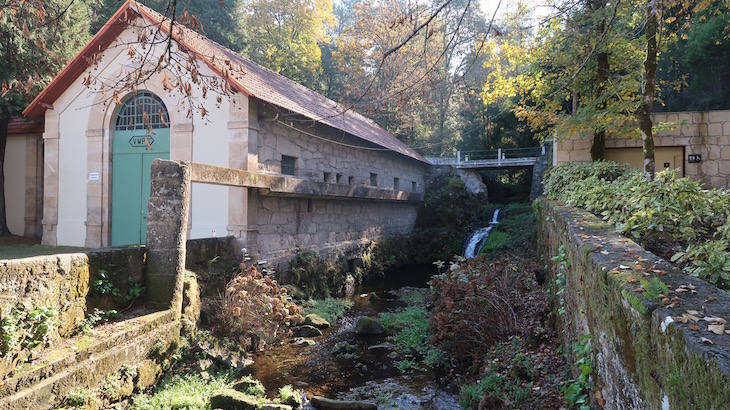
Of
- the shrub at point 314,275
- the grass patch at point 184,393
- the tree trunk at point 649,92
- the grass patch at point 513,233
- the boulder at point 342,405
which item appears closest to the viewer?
the grass patch at point 184,393

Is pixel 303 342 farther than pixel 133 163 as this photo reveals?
No

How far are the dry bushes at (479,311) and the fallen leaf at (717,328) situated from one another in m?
4.95

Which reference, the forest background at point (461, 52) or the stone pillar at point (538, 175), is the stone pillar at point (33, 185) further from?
the stone pillar at point (538, 175)

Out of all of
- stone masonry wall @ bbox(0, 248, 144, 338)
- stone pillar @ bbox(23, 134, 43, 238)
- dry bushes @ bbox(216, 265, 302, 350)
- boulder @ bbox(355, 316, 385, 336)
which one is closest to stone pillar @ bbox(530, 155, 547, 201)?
boulder @ bbox(355, 316, 385, 336)

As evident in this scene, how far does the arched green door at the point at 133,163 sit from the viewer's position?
10.2 m

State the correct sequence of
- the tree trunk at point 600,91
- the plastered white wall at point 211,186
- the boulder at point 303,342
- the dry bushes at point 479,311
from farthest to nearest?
the tree trunk at point 600,91
the plastered white wall at point 211,186
the boulder at point 303,342
the dry bushes at point 479,311

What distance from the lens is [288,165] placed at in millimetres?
10734

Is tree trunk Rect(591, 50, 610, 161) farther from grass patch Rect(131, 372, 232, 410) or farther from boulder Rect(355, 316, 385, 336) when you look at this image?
grass patch Rect(131, 372, 232, 410)

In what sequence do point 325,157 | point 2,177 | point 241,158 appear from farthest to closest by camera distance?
point 2,177, point 325,157, point 241,158

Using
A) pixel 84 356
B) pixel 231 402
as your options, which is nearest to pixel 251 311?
pixel 231 402

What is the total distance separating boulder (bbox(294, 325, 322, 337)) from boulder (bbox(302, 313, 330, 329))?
20 cm

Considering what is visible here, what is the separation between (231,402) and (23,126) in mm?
12059

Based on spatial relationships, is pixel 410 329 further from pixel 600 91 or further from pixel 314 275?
pixel 600 91

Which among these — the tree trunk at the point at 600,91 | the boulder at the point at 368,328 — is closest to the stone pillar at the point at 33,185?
the boulder at the point at 368,328
